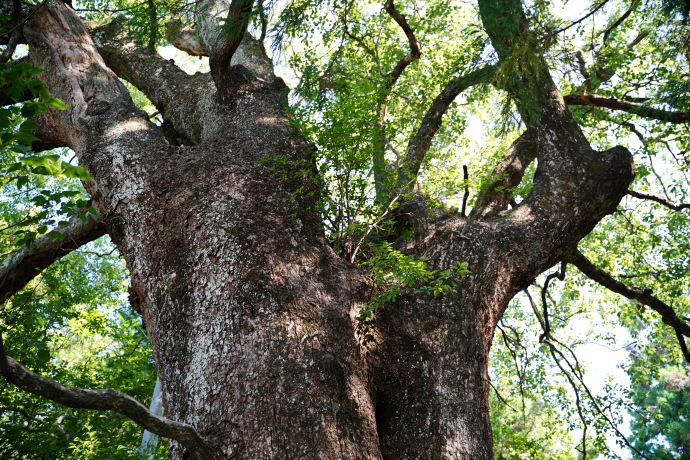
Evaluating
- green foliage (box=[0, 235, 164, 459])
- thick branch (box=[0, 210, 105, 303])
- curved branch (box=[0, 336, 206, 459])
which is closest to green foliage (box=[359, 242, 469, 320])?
curved branch (box=[0, 336, 206, 459])

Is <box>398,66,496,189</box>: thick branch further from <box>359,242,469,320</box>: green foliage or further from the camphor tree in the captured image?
<box>359,242,469,320</box>: green foliage

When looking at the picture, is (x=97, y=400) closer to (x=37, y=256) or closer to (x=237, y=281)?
(x=237, y=281)

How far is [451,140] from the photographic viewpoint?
348 inches

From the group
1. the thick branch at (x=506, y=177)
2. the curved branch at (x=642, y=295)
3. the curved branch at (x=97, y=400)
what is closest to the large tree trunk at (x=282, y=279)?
the curved branch at (x=97, y=400)

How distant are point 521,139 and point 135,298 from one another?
4102 millimetres

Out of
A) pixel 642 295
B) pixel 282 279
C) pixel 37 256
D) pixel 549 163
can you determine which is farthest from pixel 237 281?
pixel 642 295

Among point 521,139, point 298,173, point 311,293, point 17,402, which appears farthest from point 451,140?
point 17,402

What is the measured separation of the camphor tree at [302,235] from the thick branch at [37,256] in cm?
2

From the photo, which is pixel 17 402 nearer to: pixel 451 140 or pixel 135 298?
pixel 135 298

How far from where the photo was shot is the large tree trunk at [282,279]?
2391mm

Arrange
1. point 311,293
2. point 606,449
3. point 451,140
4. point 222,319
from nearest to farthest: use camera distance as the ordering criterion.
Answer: point 222,319 < point 311,293 < point 606,449 < point 451,140

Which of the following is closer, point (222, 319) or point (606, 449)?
point (222, 319)

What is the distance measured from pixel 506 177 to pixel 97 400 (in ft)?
13.8

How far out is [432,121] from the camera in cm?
516
